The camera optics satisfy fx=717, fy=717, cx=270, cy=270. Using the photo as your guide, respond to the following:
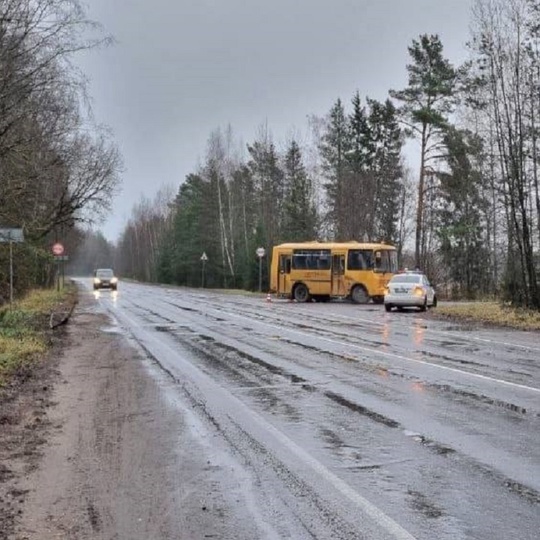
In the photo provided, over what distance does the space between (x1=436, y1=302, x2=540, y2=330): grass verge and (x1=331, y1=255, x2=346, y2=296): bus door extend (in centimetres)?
999

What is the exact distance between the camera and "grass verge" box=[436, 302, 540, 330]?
76.5 ft

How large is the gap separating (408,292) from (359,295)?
311 inches

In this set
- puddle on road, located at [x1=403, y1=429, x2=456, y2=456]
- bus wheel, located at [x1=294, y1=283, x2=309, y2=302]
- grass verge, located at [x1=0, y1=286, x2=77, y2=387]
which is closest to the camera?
puddle on road, located at [x1=403, y1=429, x2=456, y2=456]

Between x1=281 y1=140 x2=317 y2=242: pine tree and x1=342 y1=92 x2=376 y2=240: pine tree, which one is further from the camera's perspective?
x1=281 y1=140 x2=317 y2=242: pine tree

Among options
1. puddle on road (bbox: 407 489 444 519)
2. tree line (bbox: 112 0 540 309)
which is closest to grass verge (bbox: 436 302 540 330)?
tree line (bbox: 112 0 540 309)

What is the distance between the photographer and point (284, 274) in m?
40.8

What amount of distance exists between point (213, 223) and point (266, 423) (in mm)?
65139

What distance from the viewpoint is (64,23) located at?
48.9 ft

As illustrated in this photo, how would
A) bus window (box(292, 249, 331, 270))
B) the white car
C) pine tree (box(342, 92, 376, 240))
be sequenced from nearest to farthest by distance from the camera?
the white car < bus window (box(292, 249, 331, 270)) < pine tree (box(342, 92, 376, 240))

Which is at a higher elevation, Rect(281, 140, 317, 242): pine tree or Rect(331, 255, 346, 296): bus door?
Rect(281, 140, 317, 242): pine tree

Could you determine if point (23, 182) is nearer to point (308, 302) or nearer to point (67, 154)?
point (67, 154)

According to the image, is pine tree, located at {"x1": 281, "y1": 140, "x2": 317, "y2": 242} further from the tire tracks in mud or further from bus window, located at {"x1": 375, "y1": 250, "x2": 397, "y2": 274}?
the tire tracks in mud

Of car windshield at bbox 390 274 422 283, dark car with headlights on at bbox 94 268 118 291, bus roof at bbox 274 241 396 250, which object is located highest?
bus roof at bbox 274 241 396 250

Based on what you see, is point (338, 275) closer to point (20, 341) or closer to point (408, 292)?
point (408, 292)
